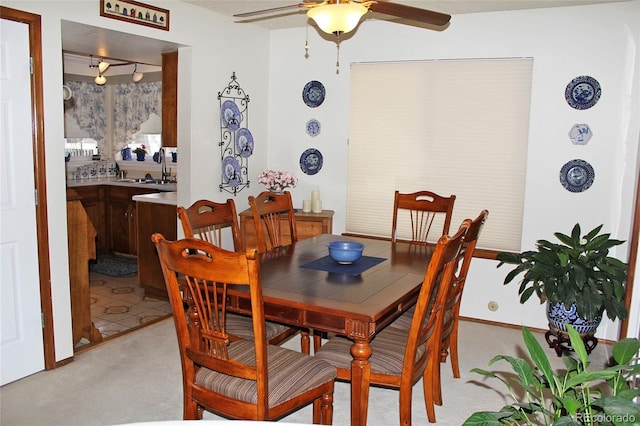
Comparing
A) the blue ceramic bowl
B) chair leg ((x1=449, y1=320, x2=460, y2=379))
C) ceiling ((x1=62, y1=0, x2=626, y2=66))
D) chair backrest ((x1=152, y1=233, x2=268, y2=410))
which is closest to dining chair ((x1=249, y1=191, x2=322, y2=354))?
the blue ceramic bowl

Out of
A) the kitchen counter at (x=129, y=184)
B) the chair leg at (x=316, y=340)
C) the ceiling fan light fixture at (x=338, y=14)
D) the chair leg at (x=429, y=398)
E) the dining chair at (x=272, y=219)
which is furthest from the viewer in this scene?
the kitchen counter at (x=129, y=184)

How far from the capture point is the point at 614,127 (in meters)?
3.94

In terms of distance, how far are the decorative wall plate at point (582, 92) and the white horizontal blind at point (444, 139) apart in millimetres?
304

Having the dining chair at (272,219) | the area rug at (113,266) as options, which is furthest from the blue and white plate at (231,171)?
the area rug at (113,266)

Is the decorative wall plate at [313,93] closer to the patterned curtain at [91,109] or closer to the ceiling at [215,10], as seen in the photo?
the ceiling at [215,10]

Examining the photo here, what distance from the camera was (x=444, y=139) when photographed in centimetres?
453

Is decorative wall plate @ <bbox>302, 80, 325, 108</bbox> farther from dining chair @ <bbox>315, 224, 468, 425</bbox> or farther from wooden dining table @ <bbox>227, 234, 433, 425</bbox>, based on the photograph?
dining chair @ <bbox>315, 224, 468, 425</bbox>

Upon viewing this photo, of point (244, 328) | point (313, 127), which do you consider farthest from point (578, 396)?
point (313, 127)

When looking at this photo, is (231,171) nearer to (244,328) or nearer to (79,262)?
(79,262)

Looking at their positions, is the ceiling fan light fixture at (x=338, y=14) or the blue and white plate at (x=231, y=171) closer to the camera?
the ceiling fan light fixture at (x=338, y=14)

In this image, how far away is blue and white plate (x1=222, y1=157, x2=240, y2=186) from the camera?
4.70m

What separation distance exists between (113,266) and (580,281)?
4.82m

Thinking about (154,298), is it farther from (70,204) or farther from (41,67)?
(41,67)

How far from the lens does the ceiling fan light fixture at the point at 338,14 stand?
2.64 metres
